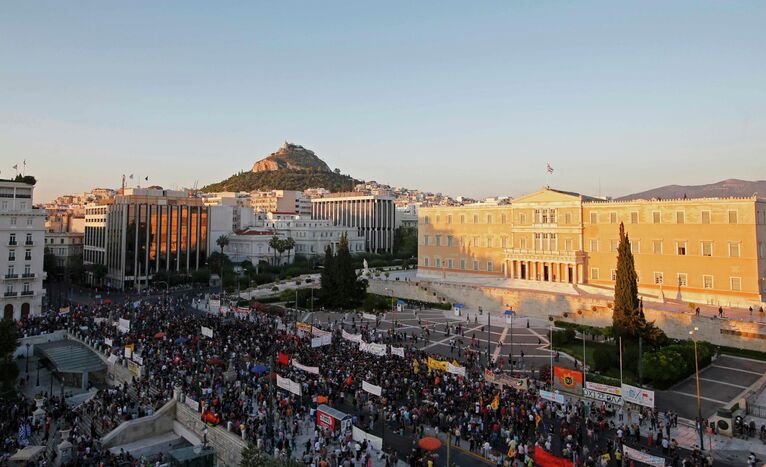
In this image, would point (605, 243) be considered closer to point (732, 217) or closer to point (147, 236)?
point (732, 217)

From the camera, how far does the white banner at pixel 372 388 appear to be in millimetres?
25780

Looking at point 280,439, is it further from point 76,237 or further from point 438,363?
point 76,237

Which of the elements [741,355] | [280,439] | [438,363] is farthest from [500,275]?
[280,439]

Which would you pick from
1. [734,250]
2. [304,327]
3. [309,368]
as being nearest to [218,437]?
[309,368]

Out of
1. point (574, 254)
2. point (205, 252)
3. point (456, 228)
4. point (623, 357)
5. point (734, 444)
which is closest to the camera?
point (734, 444)

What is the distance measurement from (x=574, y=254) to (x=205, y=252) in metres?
64.5

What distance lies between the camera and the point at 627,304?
35.7 m

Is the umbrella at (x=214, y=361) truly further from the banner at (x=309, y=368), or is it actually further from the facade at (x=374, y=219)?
the facade at (x=374, y=219)

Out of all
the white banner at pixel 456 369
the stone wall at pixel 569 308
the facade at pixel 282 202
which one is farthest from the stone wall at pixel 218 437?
the facade at pixel 282 202

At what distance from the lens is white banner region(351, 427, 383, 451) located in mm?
21828

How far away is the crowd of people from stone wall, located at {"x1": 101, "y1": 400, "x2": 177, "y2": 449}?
0.94m

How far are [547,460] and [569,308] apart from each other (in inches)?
1283

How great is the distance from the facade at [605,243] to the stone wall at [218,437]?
1800 inches

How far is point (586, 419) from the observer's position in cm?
2452
